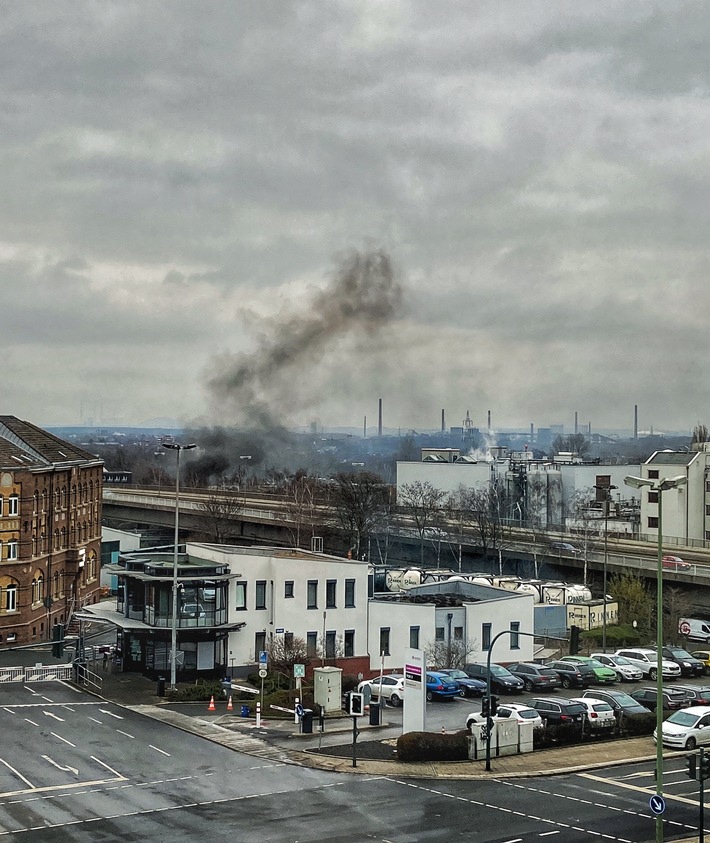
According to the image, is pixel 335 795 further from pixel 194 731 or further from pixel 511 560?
pixel 511 560

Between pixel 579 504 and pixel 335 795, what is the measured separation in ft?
409

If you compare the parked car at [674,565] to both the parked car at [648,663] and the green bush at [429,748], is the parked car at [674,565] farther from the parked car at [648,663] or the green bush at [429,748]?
the green bush at [429,748]

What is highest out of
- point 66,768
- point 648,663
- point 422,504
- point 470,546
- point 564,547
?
point 422,504

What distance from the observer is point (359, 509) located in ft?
414

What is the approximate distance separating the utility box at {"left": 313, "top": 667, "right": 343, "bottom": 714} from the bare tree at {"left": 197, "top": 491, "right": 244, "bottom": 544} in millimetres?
77915

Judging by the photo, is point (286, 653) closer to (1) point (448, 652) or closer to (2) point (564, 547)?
(1) point (448, 652)

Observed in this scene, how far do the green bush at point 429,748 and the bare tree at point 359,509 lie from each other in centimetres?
7062

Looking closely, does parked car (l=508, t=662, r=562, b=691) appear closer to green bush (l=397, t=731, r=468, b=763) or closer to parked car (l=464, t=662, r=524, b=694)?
parked car (l=464, t=662, r=524, b=694)

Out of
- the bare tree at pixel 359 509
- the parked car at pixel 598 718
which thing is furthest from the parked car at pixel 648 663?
the bare tree at pixel 359 509

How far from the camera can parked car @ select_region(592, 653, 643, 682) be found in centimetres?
6378

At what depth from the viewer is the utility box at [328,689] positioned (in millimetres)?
51031

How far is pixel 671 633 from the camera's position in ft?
274

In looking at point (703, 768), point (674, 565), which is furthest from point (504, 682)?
point (674, 565)

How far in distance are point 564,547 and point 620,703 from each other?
6350cm
